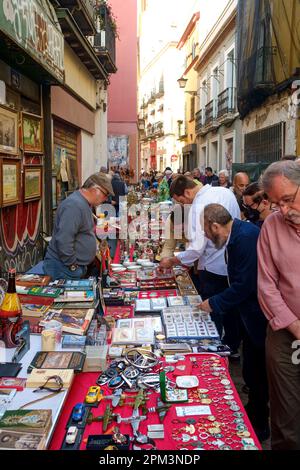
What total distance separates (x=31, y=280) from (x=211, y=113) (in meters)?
18.0

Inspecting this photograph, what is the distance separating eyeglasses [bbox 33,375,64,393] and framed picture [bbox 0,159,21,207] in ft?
10.5

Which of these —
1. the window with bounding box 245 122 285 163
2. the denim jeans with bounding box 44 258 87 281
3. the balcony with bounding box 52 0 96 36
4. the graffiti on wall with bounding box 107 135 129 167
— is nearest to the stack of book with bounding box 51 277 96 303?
the denim jeans with bounding box 44 258 87 281

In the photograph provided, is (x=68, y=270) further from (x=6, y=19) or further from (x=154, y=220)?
(x=154, y=220)

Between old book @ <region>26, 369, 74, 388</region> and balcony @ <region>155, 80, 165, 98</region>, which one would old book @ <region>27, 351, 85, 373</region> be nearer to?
old book @ <region>26, 369, 74, 388</region>

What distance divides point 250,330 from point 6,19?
296cm

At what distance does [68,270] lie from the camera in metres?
3.67

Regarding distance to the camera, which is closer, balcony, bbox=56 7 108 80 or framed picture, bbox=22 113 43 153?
framed picture, bbox=22 113 43 153

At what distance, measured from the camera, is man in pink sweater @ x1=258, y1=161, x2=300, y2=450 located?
7.50 ft

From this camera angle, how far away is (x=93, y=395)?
198 cm

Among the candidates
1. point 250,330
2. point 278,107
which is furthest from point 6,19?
point 278,107

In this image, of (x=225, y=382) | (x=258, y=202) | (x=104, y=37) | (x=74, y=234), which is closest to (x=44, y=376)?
(x=225, y=382)

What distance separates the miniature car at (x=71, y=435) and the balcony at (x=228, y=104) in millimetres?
15170

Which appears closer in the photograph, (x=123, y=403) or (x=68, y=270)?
(x=123, y=403)

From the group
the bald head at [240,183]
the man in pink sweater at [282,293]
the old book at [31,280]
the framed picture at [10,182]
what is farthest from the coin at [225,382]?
the bald head at [240,183]
